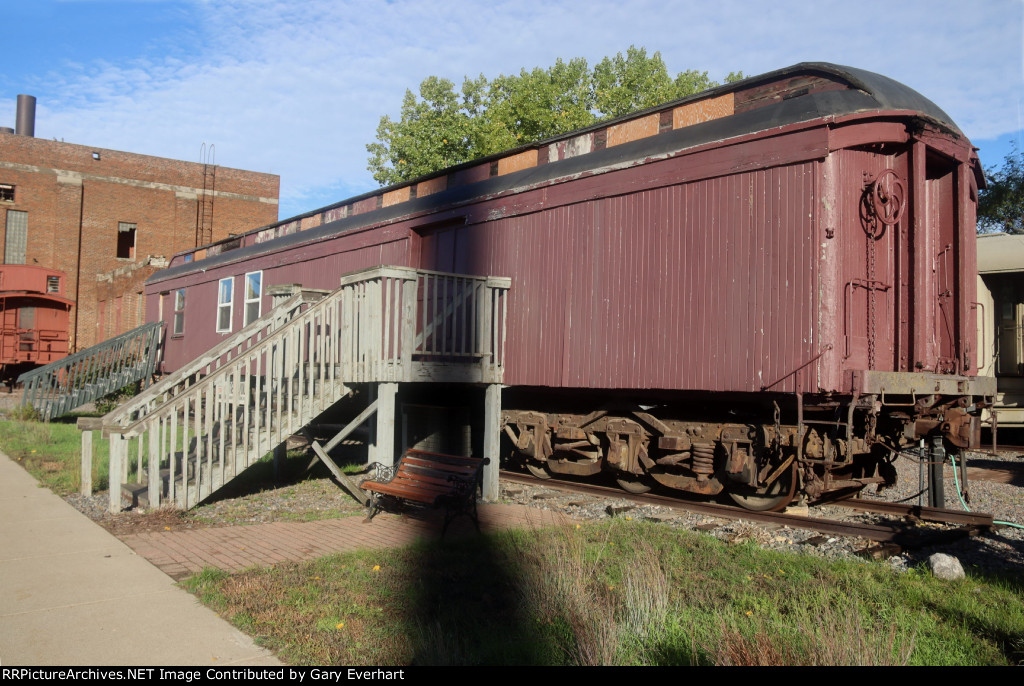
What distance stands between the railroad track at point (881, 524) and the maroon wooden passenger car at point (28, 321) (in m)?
23.8

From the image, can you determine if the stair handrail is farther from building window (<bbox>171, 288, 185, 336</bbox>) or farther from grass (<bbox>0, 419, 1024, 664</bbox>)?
building window (<bbox>171, 288, 185, 336</bbox>)

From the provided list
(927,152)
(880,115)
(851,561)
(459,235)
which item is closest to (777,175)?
(880,115)

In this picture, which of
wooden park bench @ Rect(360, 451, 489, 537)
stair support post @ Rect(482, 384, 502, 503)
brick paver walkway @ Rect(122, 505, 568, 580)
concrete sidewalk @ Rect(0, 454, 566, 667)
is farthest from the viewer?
stair support post @ Rect(482, 384, 502, 503)

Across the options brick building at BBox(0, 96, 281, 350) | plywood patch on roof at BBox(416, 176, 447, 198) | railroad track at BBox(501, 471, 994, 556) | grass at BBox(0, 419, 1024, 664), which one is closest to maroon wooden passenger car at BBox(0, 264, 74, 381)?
brick building at BBox(0, 96, 281, 350)

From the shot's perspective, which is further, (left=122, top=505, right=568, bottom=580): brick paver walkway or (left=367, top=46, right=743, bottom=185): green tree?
(left=367, top=46, right=743, bottom=185): green tree

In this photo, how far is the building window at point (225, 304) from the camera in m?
14.7

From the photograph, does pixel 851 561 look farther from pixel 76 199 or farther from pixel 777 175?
pixel 76 199

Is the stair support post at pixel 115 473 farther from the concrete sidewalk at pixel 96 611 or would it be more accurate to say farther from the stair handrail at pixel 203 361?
the concrete sidewalk at pixel 96 611

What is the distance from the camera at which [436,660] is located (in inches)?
132

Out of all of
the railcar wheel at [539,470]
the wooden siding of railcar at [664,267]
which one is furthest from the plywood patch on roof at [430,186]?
the railcar wheel at [539,470]

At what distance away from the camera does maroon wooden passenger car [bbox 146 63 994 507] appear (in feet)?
20.7

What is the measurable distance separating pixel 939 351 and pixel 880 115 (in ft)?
7.91

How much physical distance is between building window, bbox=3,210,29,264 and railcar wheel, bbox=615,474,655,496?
104 ft

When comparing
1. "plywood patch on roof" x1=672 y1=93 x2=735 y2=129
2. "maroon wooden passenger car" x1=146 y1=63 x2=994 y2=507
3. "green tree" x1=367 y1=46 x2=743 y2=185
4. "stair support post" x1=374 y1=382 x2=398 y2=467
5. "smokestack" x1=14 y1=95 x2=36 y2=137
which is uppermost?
"smokestack" x1=14 y1=95 x2=36 y2=137
